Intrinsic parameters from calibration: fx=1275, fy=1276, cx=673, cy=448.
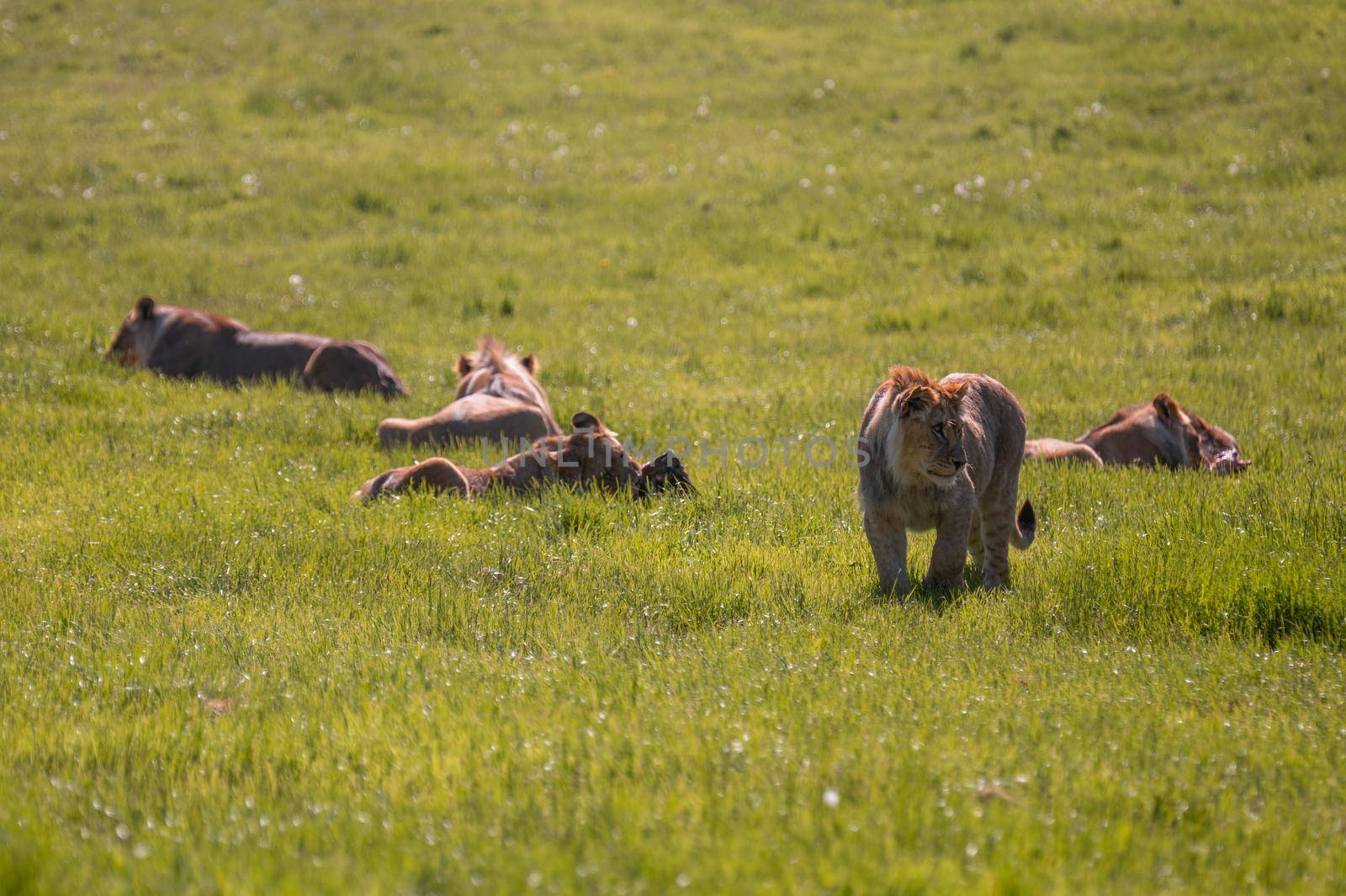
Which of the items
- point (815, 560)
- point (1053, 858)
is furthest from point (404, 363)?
point (1053, 858)

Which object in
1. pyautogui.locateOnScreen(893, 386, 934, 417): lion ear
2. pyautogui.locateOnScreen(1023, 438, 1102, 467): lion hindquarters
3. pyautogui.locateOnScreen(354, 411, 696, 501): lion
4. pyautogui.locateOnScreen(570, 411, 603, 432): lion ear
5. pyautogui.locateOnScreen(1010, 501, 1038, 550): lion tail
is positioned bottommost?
pyautogui.locateOnScreen(1023, 438, 1102, 467): lion hindquarters

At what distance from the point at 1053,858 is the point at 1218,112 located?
65.8 feet

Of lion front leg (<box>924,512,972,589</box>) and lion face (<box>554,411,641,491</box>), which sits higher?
lion front leg (<box>924,512,972,589</box>)

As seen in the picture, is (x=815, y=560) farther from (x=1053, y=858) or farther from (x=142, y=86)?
(x=142, y=86)

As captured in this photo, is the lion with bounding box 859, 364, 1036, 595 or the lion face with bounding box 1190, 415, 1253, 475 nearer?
the lion with bounding box 859, 364, 1036, 595

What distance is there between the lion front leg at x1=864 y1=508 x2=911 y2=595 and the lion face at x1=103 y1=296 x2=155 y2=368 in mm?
9321

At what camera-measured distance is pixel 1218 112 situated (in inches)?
825

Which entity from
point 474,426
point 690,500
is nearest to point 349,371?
point 474,426

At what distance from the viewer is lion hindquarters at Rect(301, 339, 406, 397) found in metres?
12.5

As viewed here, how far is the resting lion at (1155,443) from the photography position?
10.0 m

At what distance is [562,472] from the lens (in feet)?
31.3

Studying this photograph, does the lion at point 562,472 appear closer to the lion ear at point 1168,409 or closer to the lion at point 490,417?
the lion at point 490,417

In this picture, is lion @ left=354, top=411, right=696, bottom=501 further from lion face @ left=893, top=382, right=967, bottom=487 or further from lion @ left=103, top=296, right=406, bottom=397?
lion @ left=103, top=296, right=406, bottom=397

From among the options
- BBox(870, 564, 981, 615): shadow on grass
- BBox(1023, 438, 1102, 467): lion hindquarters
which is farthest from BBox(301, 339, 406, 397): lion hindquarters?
BBox(870, 564, 981, 615): shadow on grass
